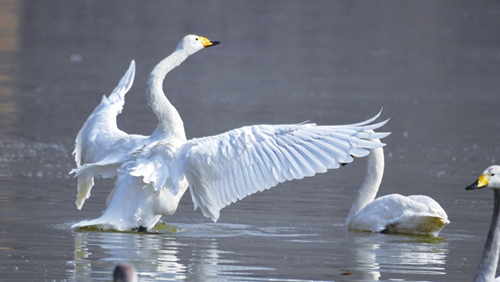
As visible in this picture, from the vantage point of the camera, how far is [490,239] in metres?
6.61

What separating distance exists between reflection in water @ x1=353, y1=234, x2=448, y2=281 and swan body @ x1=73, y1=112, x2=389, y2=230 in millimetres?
932

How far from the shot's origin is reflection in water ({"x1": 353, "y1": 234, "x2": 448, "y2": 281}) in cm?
788

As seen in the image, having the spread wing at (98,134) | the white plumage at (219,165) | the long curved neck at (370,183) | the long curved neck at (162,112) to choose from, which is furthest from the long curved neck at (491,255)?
the spread wing at (98,134)

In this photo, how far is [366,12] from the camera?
58.5 meters

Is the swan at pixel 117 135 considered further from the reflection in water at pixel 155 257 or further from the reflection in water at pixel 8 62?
the reflection in water at pixel 8 62

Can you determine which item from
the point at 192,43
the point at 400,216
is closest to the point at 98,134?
the point at 192,43

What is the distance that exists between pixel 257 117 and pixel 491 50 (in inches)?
794

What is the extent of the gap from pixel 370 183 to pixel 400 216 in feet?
3.58

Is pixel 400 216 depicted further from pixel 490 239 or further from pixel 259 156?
pixel 490 239

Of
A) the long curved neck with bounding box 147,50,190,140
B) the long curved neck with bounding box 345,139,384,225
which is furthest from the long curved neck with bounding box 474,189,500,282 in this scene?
the long curved neck with bounding box 147,50,190,140

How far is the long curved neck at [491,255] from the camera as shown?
647cm

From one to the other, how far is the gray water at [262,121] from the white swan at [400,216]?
143mm

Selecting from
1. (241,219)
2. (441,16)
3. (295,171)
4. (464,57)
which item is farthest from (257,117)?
(441,16)

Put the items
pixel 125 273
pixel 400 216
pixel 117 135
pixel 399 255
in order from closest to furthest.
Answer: pixel 125 273 → pixel 399 255 → pixel 400 216 → pixel 117 135
